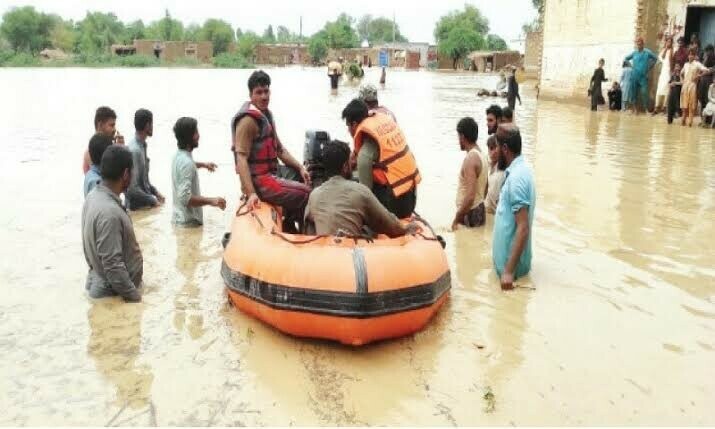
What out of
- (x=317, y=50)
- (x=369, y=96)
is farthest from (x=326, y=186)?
(x=317, y=50)

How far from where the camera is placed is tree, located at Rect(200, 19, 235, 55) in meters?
86.2

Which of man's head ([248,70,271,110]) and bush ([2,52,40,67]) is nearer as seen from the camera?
man's head ([248,70,271,110])

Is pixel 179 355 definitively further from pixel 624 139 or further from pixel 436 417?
pixel 624 139

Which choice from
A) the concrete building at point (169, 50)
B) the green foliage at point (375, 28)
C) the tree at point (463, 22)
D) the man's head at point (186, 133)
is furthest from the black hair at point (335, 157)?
the green foliage at point (375, 28)

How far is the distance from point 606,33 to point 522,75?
628 inches

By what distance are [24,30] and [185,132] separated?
3073 inches

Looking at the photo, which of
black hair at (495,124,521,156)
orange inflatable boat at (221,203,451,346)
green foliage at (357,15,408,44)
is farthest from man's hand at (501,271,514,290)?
green foliage at (357,15,408,44)

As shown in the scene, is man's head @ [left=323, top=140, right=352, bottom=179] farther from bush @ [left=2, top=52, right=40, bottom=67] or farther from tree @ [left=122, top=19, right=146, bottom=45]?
tree @ [left=122, top=19, right=146, bottom=45]

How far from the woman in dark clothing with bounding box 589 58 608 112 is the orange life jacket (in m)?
14.1

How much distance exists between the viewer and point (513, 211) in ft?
15.9

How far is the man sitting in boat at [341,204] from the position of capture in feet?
14.3

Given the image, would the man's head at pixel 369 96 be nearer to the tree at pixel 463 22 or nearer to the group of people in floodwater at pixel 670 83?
the group of people in floodwater at pixel 670 83

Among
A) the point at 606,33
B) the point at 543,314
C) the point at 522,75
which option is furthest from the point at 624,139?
the point at 522,75

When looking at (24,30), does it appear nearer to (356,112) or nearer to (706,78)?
(706,78)
